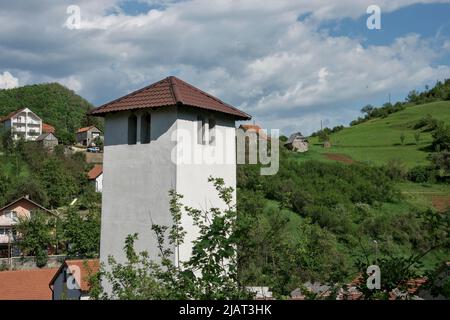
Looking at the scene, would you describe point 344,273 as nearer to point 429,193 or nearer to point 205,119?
point 205,119

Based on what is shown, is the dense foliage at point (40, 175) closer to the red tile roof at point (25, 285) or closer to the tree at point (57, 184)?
the tree at point (57, 184)

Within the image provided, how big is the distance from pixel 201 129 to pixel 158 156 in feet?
3.80

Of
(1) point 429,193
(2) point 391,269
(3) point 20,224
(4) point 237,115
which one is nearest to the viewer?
(2) point 391,269

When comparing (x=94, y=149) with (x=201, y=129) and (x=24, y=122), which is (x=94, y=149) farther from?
(x=201, y=129)

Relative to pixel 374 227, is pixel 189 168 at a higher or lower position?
higher

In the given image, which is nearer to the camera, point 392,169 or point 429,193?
point 429,193

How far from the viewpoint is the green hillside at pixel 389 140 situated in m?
48.9

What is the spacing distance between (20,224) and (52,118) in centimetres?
7161

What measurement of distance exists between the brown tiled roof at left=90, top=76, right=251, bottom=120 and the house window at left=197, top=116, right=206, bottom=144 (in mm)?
316

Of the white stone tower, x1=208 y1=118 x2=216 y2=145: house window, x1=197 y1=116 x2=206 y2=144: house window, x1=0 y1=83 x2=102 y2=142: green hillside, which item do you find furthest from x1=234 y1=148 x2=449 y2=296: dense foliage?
x1=0 y1=83 x2=102 y2=142: green hillside

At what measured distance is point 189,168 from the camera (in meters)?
10.3

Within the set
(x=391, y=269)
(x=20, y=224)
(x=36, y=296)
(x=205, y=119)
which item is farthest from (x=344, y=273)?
(x=20, y=224)

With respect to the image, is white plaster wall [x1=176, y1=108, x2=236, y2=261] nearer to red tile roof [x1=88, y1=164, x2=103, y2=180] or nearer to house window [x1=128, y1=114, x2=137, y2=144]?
house window [x1=128, y1=114, x2=137, y2=144]

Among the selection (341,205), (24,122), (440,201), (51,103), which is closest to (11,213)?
(341,205)
